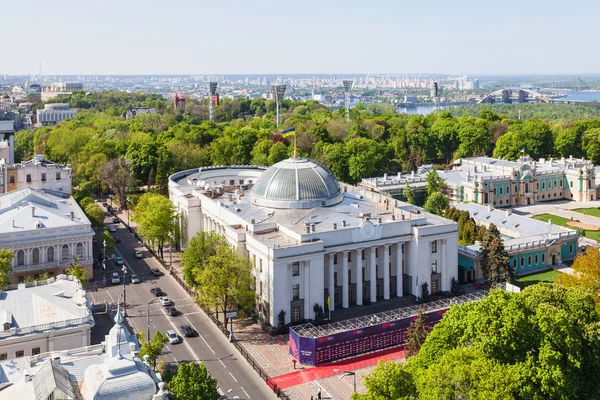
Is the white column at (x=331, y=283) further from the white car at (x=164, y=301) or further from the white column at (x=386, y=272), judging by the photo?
the white car at (x=164, y=301)

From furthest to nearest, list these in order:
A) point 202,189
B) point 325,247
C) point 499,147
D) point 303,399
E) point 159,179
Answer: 1. point 499,147
2. point 159,179
3. point 202,189
4. point 325,247
5. point 303,399

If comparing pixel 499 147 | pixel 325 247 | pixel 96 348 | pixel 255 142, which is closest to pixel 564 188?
pixel 499 147

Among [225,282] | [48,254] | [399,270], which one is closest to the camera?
[225,282]

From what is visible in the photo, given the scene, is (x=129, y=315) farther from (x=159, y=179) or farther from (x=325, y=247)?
(x=159, y=179)

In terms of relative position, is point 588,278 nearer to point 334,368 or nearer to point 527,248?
point 527,248

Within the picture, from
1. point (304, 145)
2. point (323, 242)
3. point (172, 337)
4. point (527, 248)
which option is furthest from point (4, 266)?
point (304, 145)

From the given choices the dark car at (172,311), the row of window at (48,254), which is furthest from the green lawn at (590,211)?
the row of window at (48,254)
